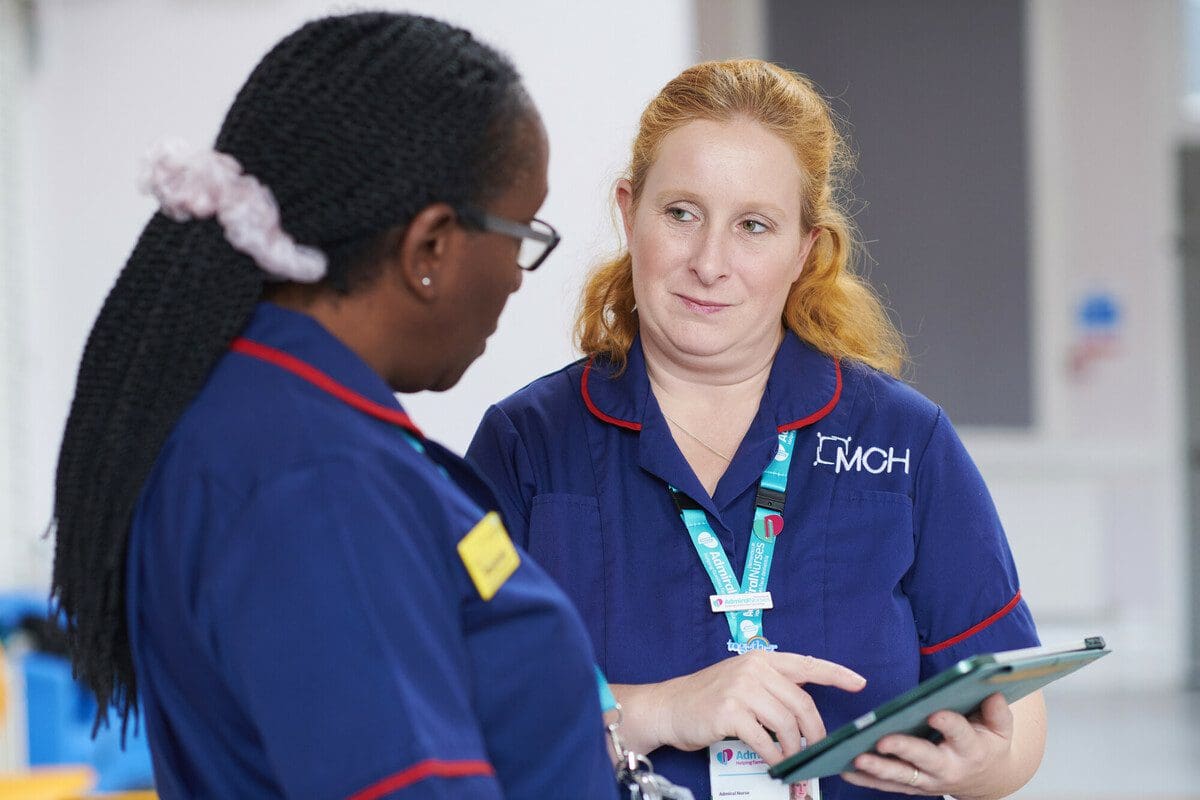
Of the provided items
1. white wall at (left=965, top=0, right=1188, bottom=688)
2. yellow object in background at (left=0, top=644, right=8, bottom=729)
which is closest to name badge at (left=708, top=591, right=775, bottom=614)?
yellow object in background at (left=0, top=644, right=8, bottom=729)

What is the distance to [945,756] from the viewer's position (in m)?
1.43

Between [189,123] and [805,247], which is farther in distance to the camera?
[189,123]

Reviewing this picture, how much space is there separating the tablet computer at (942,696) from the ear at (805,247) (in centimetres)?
62

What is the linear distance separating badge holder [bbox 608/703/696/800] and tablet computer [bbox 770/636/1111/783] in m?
0.11

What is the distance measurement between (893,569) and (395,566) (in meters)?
0.88

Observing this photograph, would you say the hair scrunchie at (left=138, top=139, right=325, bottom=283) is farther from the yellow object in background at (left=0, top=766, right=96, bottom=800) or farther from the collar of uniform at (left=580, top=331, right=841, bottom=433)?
the yellow object in background at (left=0, top=766, right=96, bottom=800)

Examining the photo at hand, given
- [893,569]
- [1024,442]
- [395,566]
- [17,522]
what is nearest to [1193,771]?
[1024,442]

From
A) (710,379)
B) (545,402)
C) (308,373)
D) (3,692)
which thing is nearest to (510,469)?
(545,402)

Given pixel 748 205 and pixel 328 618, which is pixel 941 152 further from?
pixel 328 618

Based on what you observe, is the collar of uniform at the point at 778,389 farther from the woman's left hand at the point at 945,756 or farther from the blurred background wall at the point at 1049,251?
the blurred background wall at the point at 1049,251

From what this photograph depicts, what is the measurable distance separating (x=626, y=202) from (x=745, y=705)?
2.33ft

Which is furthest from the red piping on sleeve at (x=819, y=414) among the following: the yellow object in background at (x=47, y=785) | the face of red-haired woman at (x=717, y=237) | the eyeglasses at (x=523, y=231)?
the yellow object in background at (x=47, y=785)

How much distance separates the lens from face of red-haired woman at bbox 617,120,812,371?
64.6 inches

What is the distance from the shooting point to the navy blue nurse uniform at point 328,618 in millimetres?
870
